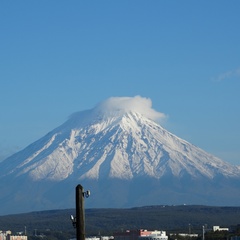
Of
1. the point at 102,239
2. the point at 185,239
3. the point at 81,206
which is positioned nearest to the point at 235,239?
the point at 185,239

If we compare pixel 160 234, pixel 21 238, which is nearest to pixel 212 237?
pixel 160 234

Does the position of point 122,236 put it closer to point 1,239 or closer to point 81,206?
point 1,239

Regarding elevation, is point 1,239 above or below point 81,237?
above

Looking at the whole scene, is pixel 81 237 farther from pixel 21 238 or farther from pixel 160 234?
pixel 21 238

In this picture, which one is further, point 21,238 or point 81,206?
point 21,238

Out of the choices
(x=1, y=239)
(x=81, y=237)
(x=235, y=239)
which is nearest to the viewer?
(x=81, y=237)

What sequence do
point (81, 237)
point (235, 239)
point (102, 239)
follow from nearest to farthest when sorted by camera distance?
point (81, 237)
point (235, 239)
point (102, 239)
